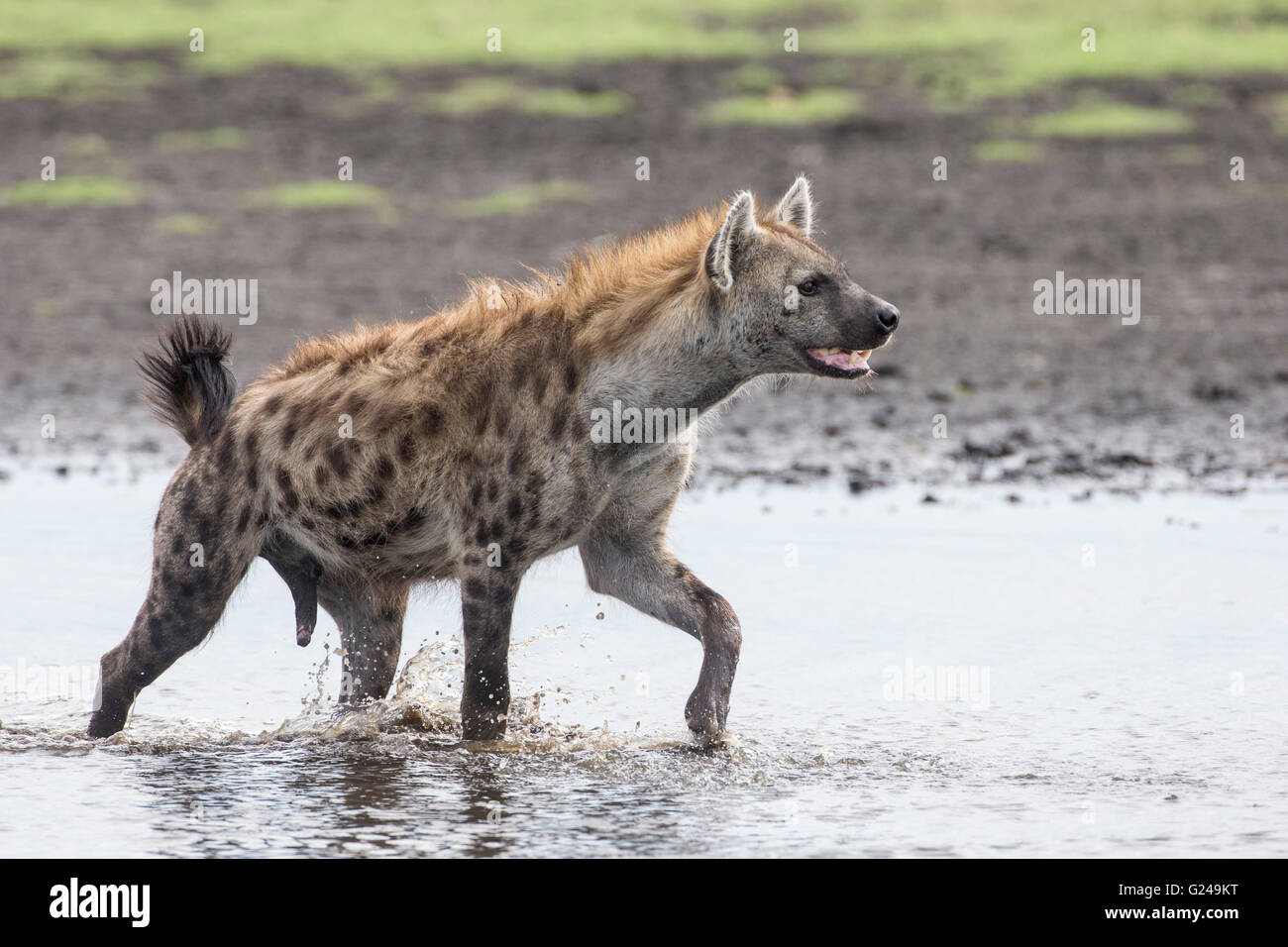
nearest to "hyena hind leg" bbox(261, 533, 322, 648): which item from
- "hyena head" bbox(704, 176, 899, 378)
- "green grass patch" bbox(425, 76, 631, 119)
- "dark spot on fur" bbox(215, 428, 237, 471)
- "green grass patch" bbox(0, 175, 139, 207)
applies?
"dark spot on fur" bbox(215, 428, 237, 471)

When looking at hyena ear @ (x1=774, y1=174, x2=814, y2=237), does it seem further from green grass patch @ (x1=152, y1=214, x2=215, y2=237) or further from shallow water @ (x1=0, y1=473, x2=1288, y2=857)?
green grass patch @ (x1=152, y1=214, x2=215, y2=237)

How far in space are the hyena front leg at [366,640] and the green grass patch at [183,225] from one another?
9.00 m

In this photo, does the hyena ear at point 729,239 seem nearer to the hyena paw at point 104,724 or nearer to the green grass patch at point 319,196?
the hyena paw at point 104,724

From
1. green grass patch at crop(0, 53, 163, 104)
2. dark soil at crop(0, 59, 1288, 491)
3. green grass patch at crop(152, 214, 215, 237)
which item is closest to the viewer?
dark soil at crop(0, 59, 1288, 491)

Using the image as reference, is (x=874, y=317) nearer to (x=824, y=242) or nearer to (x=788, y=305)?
(x=788, y=305)

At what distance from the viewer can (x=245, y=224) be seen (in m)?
14.9

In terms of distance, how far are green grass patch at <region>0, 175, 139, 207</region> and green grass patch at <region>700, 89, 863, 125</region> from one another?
468 cm

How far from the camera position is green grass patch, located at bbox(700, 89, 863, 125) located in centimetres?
1723

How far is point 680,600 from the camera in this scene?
19.1ft

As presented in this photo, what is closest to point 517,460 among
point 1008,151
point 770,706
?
point 770,706

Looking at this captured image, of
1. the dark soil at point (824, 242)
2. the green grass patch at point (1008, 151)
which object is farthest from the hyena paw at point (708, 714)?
the green grass patch at point (1008, 151)

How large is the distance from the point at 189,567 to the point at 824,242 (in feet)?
28.4
